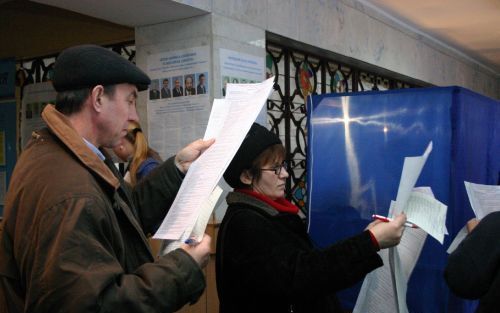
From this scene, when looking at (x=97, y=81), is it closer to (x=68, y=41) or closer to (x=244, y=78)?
(x=244, y=78)

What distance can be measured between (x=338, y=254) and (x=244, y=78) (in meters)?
2.31

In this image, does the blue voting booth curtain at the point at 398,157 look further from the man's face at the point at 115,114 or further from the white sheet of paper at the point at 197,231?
the man's face at the point at 115,114

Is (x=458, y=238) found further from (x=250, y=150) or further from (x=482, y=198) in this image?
(x=250, y=150)

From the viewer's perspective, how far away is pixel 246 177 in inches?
75.0

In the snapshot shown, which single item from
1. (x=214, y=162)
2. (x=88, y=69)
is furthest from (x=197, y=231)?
(x=88, y=69)

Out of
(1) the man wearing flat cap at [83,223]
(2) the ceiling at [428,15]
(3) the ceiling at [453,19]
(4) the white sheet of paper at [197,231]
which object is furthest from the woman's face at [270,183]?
(3) the ceiling at [453,19]

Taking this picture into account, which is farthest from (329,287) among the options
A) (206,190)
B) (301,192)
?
(301,192)

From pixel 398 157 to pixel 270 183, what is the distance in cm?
74

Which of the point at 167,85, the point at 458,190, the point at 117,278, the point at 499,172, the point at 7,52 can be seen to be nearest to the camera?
the point at 117,278

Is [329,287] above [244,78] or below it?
below

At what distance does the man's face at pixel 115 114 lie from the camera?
4.31ft

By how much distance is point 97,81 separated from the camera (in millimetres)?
1289

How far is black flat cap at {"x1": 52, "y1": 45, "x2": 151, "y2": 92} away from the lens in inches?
50.5

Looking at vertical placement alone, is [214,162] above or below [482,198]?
above
